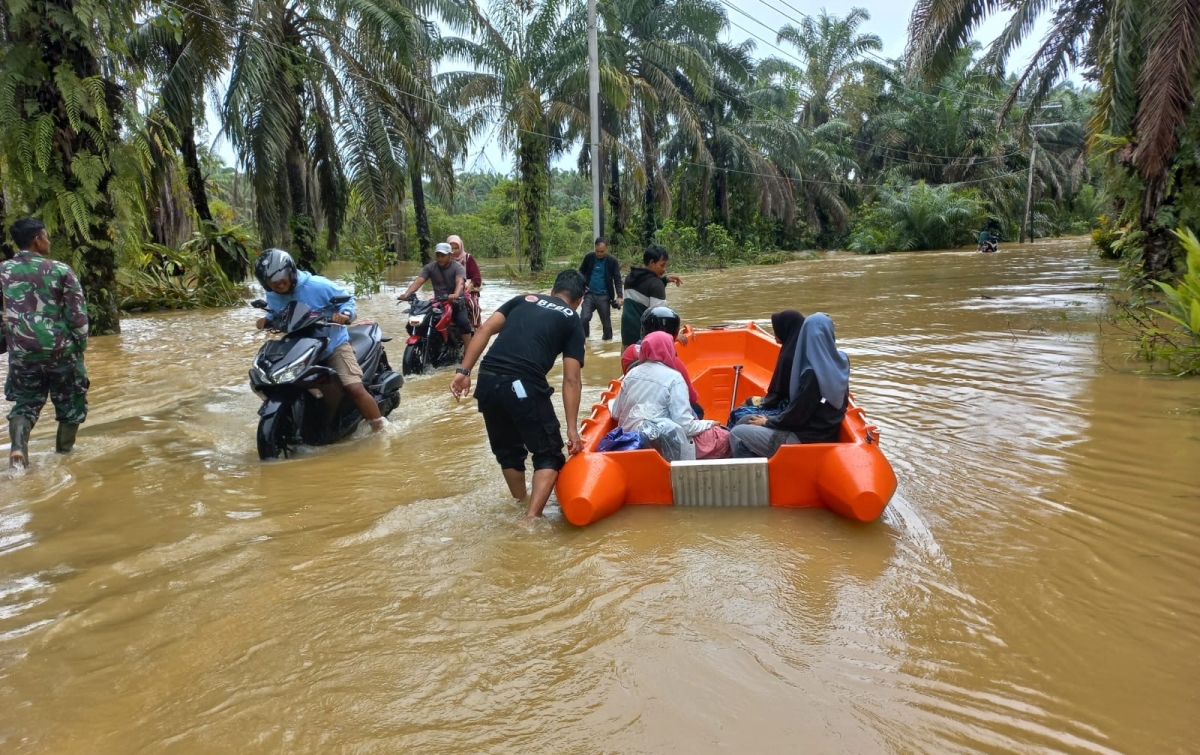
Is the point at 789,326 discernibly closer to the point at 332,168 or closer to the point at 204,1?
the point at 204,1

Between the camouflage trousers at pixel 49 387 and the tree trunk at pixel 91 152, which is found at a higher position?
the tree trunk at pixel 91 152

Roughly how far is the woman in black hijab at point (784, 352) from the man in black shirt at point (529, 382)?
137 cm

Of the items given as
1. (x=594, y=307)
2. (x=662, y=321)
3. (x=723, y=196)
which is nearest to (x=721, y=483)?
(x=662, y=321)

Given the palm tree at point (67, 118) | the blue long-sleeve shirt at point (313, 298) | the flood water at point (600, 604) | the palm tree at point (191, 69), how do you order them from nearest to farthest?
the flood water at point (600, 604), the blue long-sleeve shirt at point (313, 298), the palm tree at point (67, 118), the palm tree at point (191, 69)

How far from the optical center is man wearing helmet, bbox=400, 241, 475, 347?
8.76 metres

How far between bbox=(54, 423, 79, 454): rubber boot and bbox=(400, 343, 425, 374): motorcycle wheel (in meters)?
3.53

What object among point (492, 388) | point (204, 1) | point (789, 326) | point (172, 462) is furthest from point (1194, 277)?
point (204, 1)

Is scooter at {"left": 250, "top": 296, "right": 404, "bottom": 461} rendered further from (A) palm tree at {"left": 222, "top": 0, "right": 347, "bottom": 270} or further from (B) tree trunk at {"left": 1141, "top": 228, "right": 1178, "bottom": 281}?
(B) tree trunk at {"left": 1141, "top": 228, "right": 1178, "bottom": 281}

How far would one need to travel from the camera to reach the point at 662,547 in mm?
3857

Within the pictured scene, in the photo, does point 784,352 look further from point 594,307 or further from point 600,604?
point 594,307

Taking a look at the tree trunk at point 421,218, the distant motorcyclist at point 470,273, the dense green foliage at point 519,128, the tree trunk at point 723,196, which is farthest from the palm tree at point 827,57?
the distant motorcyclist at point 470,273

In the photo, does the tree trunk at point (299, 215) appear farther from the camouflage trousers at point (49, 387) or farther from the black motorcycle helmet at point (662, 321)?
the black motorcycle helmet at point (662, 321)

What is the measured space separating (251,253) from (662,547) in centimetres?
1567

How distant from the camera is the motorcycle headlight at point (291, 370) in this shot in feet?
17.1
